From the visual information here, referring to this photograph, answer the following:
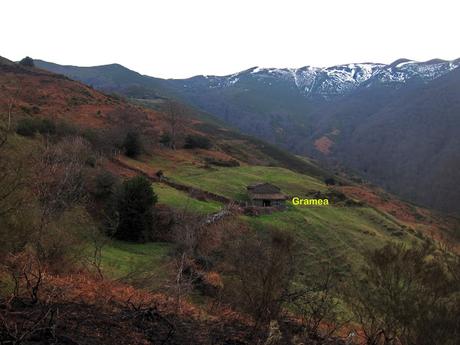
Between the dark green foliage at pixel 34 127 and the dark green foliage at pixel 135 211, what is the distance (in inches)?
612

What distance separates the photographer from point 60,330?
7582 mm

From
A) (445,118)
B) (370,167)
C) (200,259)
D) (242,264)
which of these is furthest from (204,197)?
(445,118)

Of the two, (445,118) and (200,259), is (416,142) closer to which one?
(445,118)

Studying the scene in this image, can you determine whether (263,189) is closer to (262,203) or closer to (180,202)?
(262,203)

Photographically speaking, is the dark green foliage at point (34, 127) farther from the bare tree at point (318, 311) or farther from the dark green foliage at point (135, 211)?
the bare tree at point (318, 311)

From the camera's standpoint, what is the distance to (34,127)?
41438 millimetres

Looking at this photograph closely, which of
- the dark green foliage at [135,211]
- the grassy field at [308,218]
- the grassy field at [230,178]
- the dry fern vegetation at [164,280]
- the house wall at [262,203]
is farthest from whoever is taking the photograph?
the grassy field at [230,178]

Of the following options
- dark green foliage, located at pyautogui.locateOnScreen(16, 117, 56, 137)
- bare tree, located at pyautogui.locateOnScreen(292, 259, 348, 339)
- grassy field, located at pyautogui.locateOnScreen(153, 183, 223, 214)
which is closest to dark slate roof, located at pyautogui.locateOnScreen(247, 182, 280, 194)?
grassy field, located at pyautogui.locateOnScreen(153, 183, 223, 214)

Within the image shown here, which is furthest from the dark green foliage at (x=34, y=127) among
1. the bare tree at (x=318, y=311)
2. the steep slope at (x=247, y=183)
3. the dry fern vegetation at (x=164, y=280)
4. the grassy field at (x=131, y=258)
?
the bare tree at (x=318, y=311)

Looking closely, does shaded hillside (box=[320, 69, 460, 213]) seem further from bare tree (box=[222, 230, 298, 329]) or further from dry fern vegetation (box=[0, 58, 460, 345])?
bare tree (box=[222, 230, 298, 329])

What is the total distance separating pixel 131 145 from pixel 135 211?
89.1 ft

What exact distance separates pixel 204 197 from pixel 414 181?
5101 inches

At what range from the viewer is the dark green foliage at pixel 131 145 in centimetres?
5288

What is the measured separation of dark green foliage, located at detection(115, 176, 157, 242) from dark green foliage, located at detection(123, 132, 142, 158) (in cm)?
2562
